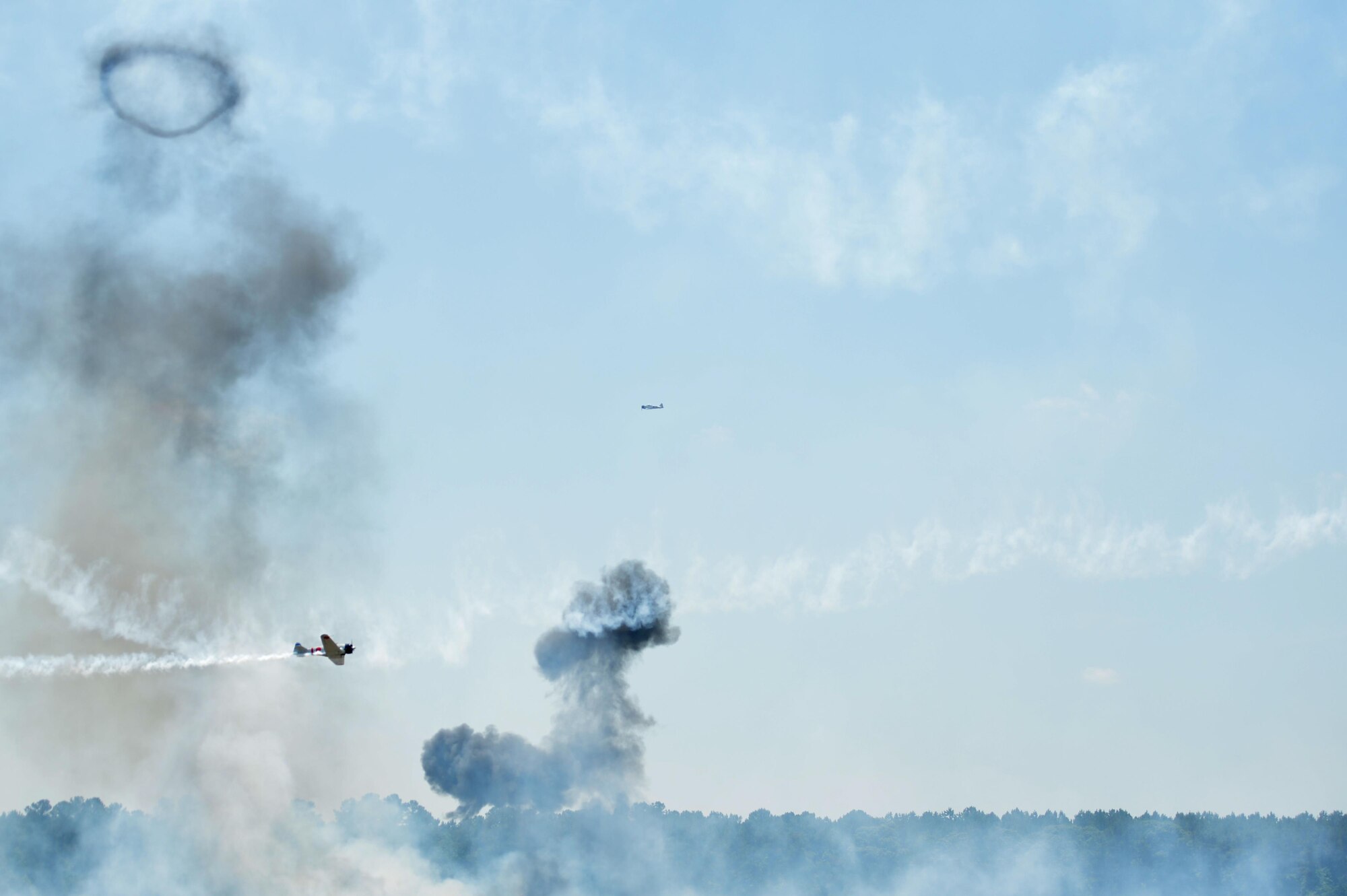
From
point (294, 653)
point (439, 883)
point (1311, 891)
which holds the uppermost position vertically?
point (294, 653)

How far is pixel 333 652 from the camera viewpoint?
112875 millimetres

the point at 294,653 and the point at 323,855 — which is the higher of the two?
the point at 294,653

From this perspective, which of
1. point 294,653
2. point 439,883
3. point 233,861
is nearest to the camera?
point 294,653

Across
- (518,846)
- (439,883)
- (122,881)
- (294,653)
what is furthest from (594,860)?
(294,653)

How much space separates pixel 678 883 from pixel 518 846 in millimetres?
26363

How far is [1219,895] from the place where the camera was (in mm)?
196750

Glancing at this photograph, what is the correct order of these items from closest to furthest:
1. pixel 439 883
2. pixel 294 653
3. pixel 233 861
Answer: pixel 294 653, pixel 233 861, pixel 439 883

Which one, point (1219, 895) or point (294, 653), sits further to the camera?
point (1219, 895)

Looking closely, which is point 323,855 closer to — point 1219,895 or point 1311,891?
point 1219,895

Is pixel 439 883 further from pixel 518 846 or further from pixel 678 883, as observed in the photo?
pixel 678 883

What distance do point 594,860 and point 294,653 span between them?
85543 mm

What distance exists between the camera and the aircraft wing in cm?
11100

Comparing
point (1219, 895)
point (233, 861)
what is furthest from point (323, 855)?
point (1219, 895)

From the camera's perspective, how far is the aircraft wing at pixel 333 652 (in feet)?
364
